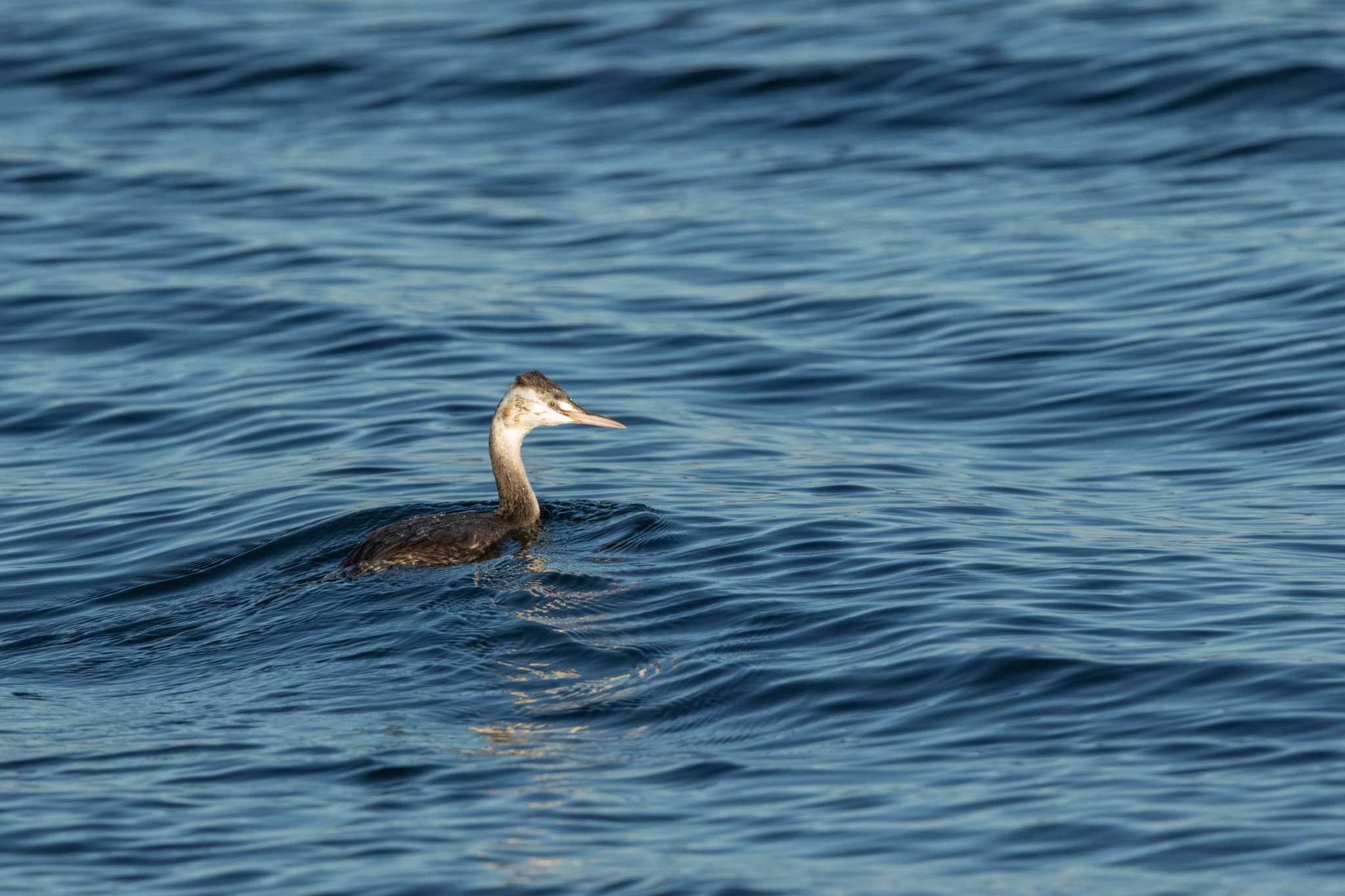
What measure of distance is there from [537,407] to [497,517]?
0.74m

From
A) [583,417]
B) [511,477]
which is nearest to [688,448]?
[583,417]

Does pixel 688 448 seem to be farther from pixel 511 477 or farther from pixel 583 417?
pixel 511 477

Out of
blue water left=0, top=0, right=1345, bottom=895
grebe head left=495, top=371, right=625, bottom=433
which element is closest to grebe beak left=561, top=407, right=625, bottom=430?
grebe head left=495, top=371, right=625, bottom=433

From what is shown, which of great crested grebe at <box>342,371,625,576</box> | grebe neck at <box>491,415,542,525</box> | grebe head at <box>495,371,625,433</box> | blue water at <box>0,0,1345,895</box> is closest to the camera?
blue water at <box>0,0,1345,895</box>

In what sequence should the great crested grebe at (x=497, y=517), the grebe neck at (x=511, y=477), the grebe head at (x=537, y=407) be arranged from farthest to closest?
the grebe head at (x=537, y=407), the grebe neck at (x=511, y=477), the great crested grebe at (x=497, y=517)

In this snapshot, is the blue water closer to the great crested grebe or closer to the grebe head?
the great crested grebe

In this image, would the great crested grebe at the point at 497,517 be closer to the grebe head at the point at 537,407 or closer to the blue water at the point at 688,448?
the grebe head at the point at 537,407

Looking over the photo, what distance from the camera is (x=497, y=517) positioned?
11.0 meters

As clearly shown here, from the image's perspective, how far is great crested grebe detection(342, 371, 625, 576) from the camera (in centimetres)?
1009

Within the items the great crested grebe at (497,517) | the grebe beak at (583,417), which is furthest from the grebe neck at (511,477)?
the grebe beak at (583,417)

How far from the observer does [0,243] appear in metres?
18.4

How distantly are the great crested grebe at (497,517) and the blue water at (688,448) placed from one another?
21cm

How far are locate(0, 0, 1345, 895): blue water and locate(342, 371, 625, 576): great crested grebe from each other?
→ 21 centimetres

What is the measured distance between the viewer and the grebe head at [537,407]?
11.3 metres
